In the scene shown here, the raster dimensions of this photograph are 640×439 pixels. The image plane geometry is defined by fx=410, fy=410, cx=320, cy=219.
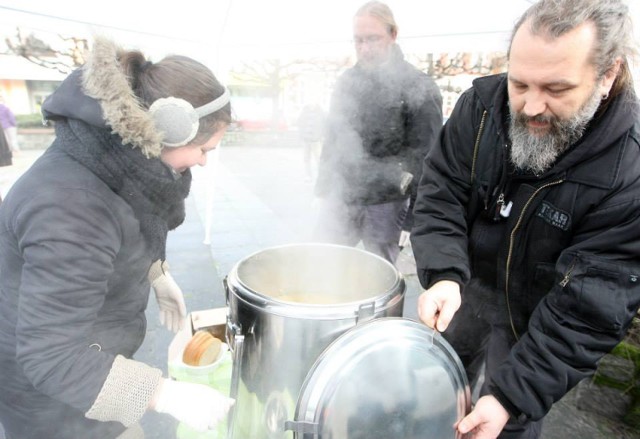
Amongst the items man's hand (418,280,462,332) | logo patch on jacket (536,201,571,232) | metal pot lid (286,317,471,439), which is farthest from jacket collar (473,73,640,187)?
metal pot lid (286,317,471,439)

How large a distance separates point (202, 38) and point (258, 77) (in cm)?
1096

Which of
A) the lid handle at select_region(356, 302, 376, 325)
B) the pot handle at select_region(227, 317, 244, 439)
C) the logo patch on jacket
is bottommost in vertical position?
the pot handle at select_region(227, 317, 244, 439)

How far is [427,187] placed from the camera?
69.3 inches

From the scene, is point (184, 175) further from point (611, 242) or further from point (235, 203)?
point (235, 203)

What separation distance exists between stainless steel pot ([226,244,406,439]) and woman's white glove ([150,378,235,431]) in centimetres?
20

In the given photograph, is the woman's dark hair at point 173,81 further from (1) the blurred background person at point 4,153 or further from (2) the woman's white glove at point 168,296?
(1) the blurred background person at point 4,153

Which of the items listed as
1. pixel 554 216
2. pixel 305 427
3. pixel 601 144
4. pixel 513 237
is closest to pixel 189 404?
pixel 305 427

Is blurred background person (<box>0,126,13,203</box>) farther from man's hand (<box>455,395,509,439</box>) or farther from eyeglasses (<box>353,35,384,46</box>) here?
man's hand (<box>455,395,509,439</box>)

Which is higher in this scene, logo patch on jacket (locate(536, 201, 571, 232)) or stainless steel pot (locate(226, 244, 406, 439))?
logo patch on jacket (locate(536, 201, 571, 232))

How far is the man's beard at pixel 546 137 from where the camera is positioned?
1.30 meters

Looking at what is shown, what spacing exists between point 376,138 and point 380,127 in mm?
82

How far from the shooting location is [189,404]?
130 cm

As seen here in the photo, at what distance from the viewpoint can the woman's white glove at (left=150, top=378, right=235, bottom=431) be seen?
4.19 ft

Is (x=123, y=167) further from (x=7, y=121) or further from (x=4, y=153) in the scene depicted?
(x=7, y=121)
